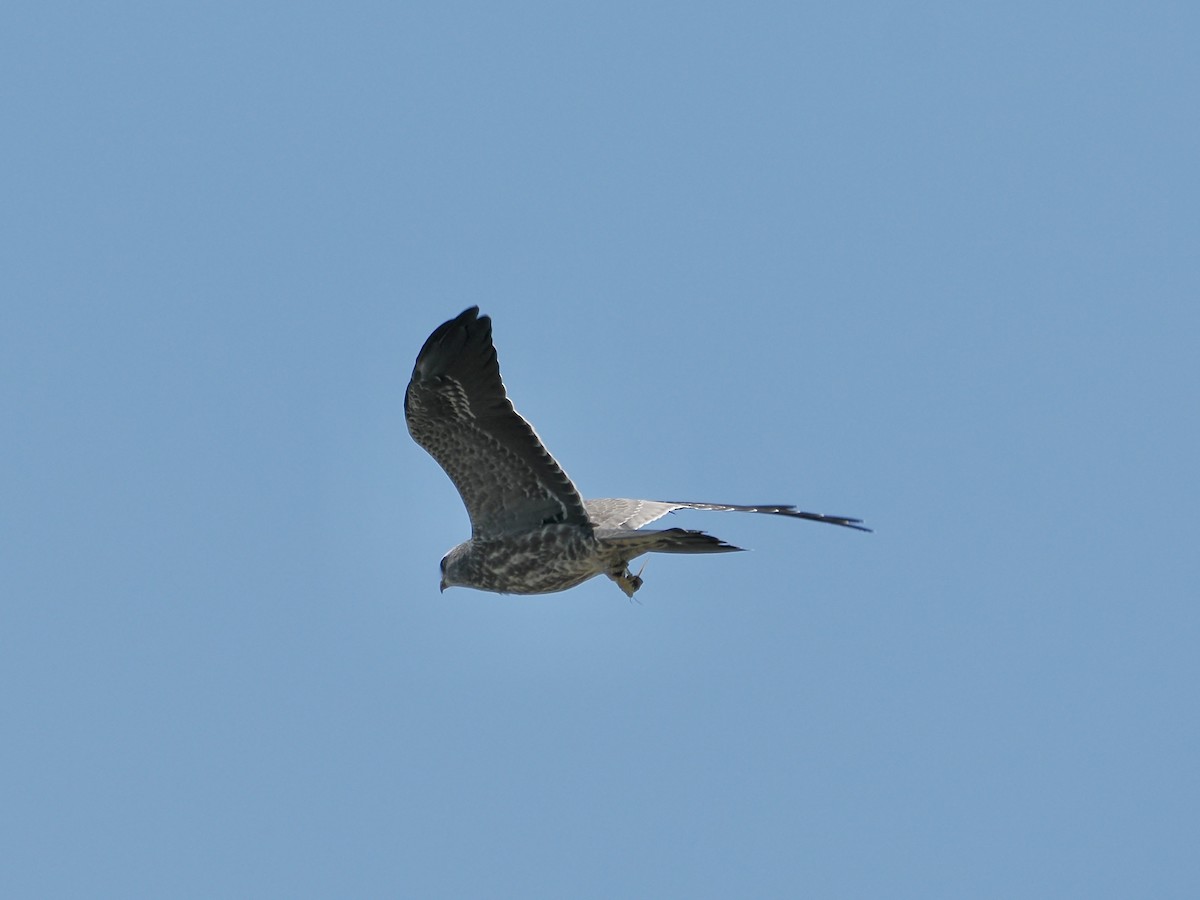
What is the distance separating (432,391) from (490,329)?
89 centimetres

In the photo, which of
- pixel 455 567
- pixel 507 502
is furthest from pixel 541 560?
pixel 455 567

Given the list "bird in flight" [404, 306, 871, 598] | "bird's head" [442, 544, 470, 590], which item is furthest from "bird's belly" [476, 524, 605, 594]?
"bird's head" [442, 544, 470, 590]

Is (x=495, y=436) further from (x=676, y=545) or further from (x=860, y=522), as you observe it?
(x=860, y=522)

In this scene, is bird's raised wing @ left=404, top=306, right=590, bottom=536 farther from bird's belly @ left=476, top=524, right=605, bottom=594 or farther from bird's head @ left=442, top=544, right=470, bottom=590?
bird's head @ left=442, top=544, right=470, bottom=590

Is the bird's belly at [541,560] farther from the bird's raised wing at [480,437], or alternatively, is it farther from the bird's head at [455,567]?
the bird's head at [455,567]

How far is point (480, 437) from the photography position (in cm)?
1645

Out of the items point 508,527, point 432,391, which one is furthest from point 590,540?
point 432,391

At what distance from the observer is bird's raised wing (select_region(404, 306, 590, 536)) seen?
15.8m

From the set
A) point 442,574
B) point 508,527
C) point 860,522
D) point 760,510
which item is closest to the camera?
point 860,522

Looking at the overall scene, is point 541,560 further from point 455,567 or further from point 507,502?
point 455,567

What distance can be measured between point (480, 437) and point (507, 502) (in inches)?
36.9

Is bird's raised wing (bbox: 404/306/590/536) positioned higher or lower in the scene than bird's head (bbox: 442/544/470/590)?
higher

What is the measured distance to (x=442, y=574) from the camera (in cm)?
1855

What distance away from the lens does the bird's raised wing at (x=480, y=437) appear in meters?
15.8
